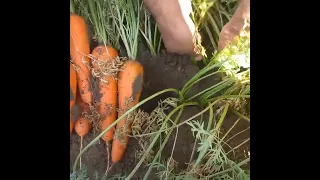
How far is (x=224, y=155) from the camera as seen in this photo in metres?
0.80

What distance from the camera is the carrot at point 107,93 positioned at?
86cm

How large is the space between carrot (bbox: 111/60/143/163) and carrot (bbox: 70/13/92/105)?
0.07 metres

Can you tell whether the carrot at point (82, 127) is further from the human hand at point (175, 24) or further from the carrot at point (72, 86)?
the human hand at point (175, 24)

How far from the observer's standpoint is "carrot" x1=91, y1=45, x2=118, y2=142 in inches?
34.0

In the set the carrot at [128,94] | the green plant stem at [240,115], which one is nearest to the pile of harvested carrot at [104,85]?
the carrot at [128,94]

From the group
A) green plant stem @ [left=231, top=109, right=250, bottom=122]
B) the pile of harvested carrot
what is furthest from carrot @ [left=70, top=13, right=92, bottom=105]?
green plant stem @ [left=231, top=109, right=250, bottom=122]

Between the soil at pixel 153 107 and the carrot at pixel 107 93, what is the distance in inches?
1.6

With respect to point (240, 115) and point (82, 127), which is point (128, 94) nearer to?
point (82, 127)

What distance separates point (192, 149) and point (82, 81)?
0.84 feet

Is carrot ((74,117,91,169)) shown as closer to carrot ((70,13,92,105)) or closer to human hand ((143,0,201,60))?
carrot ((70,13,92,105))

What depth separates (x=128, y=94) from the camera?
2.85ft

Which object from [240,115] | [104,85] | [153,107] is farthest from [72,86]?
[240,115]
